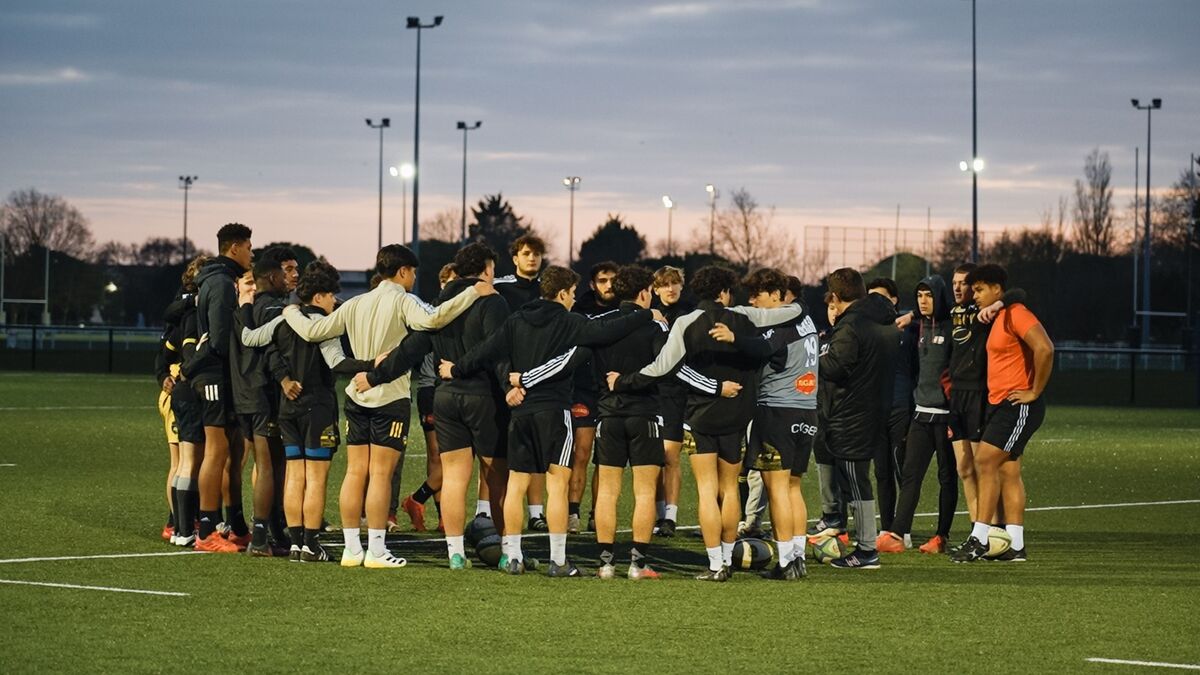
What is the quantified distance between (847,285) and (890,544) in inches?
83.8

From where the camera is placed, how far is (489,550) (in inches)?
425

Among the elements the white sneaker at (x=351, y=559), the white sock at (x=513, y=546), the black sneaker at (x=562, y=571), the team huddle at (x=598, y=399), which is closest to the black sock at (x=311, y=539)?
the team huddle at (x=598, y=399)

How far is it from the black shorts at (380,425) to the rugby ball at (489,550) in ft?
2.76

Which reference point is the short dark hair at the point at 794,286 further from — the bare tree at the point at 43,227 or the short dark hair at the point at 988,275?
the bare tree at the point at 43,227

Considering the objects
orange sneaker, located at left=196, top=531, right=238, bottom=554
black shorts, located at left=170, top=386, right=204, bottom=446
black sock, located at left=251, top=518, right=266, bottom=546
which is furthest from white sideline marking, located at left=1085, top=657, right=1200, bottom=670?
black shorts, located at left=170, top=386, right=204, bottom=446

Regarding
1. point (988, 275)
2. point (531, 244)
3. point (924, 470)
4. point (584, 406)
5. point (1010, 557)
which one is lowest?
point (1010, 557)

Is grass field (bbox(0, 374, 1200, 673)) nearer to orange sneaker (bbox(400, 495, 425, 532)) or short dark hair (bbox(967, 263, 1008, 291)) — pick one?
orange sneaker (bbox(400, 495, 425, 532))

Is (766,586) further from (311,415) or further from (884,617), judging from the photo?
(311,415)

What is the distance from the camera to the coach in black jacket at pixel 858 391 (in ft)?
36.1

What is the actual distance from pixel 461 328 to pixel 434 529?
115 inches

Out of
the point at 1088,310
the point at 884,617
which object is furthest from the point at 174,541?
the point at 1088,310

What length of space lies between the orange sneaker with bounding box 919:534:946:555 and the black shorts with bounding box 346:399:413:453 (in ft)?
13.0

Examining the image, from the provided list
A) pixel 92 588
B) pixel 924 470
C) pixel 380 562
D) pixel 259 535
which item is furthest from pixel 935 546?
pixel 92 588

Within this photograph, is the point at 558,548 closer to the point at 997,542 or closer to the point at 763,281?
the point at 763,281
